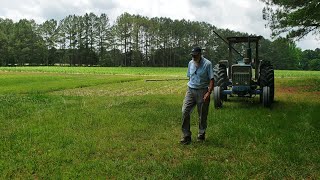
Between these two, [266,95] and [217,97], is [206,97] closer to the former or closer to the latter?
[217,97]

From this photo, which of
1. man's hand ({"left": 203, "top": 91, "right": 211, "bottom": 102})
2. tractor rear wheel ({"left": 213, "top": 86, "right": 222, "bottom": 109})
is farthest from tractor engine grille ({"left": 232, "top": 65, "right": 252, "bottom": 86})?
man's hand ({"left": 203, "top": 91, "right": 211, "bottom": 102})

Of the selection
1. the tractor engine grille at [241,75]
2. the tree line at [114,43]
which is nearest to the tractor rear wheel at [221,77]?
the tractor engine grille at [241,75]

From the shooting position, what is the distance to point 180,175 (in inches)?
230

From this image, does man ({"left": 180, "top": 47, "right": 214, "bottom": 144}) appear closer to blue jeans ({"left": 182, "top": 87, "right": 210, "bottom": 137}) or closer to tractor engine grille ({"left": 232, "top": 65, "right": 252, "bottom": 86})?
blue jeans ({"left": 182, "top": 87, "right": 210, "bottom": 137})

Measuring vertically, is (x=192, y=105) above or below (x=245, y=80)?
below

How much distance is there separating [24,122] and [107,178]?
5617 mm

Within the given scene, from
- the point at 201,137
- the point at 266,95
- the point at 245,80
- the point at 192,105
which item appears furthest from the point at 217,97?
the point at 201,137

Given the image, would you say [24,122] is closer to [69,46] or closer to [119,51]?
[119,51]

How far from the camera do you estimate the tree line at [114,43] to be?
110250 mm

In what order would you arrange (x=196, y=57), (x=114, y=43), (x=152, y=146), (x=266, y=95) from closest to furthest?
(x=152, y=146) < (x=196, y=57) < (x=266, y=95) < (x=114, y=43)

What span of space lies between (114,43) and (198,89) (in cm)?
10833

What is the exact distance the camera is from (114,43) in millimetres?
114500

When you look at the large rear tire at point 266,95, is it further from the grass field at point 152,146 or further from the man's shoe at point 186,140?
the man's shoe at point 186,140

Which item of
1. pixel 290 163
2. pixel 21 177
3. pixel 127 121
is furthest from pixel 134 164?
Answer: pixel 127 121
